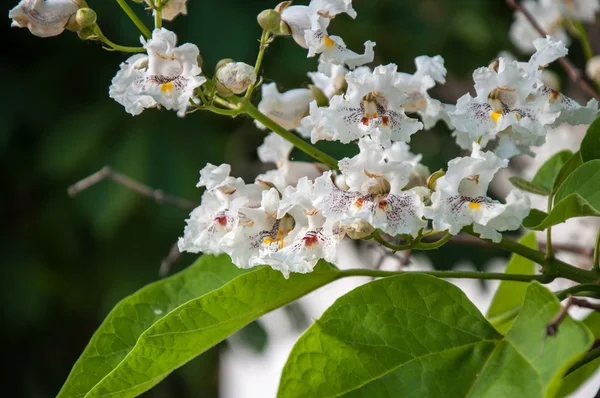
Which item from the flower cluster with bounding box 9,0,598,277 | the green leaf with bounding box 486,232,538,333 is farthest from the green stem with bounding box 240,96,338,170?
the green leaf with bounding box 486,232,538,333

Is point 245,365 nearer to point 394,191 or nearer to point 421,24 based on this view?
point 421,24

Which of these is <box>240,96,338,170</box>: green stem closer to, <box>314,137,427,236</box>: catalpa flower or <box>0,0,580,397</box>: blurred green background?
<box>314,137,427,236</box>: catalpa flower

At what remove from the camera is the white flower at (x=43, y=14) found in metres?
0.44

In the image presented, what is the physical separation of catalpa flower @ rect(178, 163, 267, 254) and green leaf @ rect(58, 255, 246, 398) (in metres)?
0.07

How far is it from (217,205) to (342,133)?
9 cm

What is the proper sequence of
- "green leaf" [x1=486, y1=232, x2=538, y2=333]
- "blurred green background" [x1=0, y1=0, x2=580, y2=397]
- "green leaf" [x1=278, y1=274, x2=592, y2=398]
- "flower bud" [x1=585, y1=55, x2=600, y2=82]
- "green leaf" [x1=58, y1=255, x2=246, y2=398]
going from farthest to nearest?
"blurred green background" [x1=0, y1=0, x2=580, y2=397] → "flower bud" [x1=585, y1=55, x2=600, y2=82] → "green leaf" [x1=486, y1=232, x2=538, y2=333] → "green leaf" [x1=58, y1=255, x2=246, y2=398] → "green leaf" [x1=278, y1=274, x2=592, y2=398]

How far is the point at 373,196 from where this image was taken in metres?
0.41

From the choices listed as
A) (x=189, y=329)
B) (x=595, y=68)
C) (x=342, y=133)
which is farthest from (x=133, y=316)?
(x=595, y=68)

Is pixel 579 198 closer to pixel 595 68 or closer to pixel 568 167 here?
pixel 568 167

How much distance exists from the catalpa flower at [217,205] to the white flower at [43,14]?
114 mm

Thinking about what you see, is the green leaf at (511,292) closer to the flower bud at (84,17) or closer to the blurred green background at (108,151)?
the flower bud at (84,17)

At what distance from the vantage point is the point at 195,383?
183 cm

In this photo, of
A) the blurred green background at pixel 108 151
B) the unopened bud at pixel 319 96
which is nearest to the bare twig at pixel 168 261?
the unopened bud at pixel 319 96

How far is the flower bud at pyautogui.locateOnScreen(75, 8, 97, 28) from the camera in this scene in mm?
438
